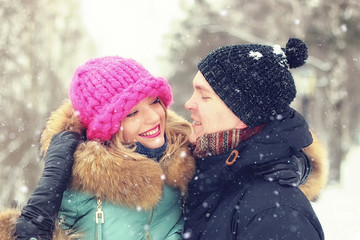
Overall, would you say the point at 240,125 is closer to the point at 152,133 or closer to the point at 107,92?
→ the point at 152,133

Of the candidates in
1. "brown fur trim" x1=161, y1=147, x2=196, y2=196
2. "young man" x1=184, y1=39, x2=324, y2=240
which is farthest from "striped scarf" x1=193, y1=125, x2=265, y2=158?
"brown fur trim" x1=161, y1=147, x2=196, y2=196

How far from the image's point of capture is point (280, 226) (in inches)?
81.4

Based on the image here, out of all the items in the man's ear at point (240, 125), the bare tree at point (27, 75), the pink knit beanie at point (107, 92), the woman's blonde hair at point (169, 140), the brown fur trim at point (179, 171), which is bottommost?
the bare tree at point (27, 75)

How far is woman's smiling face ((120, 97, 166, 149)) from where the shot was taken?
2812 millimetres

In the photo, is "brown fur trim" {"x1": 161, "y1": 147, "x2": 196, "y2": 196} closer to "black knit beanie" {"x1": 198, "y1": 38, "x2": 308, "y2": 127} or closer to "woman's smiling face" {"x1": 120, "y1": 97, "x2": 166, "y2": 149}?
"woman's smiling face" {"x1": 120, "y1": 97, "x2": 166, "y2": 149}

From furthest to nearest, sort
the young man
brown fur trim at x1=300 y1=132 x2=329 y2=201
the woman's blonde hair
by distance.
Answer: brown fur trim at x1=300 y1=132 x2=329 y2=201
the woman's blonde hair
the young man

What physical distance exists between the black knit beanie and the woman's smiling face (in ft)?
1.82

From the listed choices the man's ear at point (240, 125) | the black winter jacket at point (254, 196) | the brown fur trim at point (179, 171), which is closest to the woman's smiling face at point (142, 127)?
the brown fur trim at point (179, 171)

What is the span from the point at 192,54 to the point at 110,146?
1494 cm

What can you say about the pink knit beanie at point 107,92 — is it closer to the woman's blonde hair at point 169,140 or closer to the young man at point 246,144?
the woman's blonde hair at point 169,140

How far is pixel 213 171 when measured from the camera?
95.1 inches

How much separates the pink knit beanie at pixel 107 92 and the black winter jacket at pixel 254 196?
0.67m

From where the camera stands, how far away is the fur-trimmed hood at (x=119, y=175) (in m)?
2.42

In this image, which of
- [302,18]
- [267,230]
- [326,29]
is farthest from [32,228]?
[302,18]
